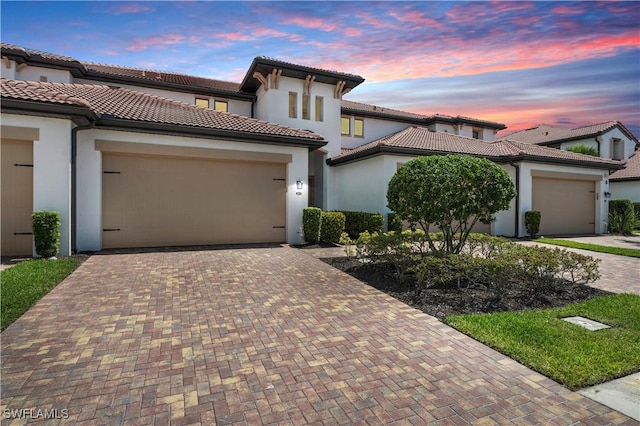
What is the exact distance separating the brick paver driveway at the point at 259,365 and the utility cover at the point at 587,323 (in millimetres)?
1866

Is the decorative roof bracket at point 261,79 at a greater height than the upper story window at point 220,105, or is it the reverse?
the decorative roof bracket at point 261,79

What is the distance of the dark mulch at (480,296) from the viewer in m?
5.54

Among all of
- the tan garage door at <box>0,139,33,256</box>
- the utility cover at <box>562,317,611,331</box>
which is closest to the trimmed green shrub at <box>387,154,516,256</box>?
the utility cover at <box>562,317,611,331</box>

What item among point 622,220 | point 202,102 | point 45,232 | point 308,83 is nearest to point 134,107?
point 45,232

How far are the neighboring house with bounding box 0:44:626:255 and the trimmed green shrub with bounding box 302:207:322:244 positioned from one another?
0.44m

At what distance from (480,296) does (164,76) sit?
2228 centimetres

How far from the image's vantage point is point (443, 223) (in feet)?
25.4

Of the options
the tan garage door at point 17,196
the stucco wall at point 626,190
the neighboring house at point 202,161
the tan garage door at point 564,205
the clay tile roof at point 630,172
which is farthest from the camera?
the clay tile roof at point 630,172

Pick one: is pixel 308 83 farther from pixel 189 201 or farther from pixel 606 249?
pixel 606 249

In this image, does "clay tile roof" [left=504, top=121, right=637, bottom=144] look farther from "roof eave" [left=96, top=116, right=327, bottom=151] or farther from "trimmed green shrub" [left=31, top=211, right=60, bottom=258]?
"trimmed green shrub" [left=31, top=211, right=60, bottom=258]

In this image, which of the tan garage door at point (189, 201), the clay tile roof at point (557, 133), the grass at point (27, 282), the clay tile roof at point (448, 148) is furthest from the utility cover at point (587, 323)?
the clay tile roof at point (557, 133)

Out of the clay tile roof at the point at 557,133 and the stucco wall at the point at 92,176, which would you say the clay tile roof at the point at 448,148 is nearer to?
the stucco wall at the point at 92,176

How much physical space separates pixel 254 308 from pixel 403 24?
8204 mm

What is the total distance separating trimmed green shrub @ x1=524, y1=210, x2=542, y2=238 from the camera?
16.1 meters
